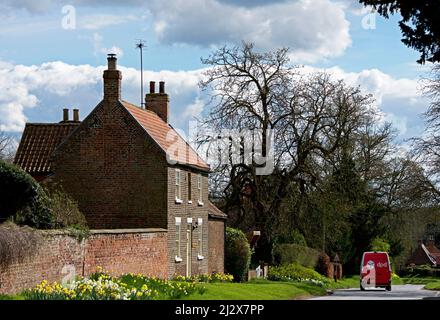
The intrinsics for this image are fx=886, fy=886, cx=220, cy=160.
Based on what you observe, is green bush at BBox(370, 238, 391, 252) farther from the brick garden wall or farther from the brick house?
the brick garden wall

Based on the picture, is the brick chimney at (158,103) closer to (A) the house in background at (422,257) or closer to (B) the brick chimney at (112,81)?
(B) the brick chimney at (112,81)

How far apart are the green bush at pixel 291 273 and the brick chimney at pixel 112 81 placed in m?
19.2

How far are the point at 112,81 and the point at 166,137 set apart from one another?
4.46m

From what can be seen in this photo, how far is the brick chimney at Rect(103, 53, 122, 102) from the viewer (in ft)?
135

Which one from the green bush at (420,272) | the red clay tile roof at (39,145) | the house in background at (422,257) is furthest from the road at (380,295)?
the house in background at (422,257)

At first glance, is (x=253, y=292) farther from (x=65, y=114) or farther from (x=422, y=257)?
(x=422, y=257)

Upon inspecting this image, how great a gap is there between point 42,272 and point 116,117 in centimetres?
1667

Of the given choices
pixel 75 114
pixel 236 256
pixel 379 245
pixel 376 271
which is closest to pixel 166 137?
pixel 236 256

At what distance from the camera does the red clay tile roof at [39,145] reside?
153ft

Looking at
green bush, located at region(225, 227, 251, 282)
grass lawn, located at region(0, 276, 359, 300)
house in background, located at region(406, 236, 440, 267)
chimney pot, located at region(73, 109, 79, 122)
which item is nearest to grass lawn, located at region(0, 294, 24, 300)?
grass lawn, located at region(0, 276, 359, 300)

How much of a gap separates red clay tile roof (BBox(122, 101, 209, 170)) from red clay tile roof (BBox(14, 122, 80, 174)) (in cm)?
573

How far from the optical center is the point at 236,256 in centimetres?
5069
